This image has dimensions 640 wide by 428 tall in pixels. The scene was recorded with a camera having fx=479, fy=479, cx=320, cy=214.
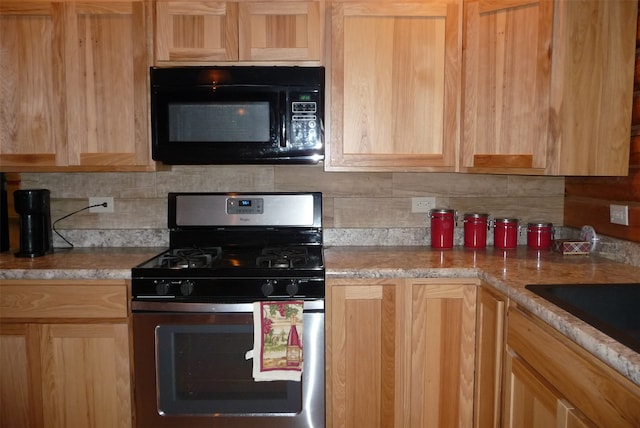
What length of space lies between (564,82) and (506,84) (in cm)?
22

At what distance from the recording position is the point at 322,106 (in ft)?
6.68

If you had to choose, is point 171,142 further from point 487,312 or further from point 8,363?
point 487,312

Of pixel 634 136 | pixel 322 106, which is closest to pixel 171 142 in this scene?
pixel 322 106

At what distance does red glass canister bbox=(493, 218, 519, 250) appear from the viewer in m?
2.30

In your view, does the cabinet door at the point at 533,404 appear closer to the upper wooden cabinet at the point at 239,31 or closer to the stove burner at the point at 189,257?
the stove burner at the point at 189,257

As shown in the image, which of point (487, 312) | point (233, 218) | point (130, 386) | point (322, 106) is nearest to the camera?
point (487, 312)

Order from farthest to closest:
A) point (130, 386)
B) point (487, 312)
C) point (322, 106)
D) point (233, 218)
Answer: point (233, 218) < point (322, 106) < point (130, 386) < point (487, 312)

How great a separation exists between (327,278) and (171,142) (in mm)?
889

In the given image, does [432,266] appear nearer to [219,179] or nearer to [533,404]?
[533,404]

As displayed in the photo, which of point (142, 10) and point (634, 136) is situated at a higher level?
point (142, 10)

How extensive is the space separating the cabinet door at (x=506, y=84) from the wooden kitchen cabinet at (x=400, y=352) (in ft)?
1.85

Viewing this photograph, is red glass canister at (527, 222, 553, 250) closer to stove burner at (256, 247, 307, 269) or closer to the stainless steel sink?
the stainless steel sink

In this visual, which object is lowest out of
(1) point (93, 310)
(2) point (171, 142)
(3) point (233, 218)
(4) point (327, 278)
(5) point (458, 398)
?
(5) point (458, 398)

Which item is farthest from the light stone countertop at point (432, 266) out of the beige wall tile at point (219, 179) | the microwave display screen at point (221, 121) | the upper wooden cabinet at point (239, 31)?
the upper wooden cabinet at point (239, 31)
